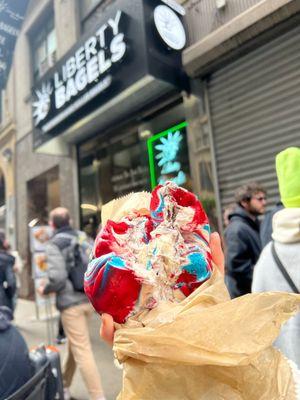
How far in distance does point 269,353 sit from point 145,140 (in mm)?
6172

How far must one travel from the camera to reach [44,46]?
10922mm

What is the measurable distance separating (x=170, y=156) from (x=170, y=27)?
1.93 meters

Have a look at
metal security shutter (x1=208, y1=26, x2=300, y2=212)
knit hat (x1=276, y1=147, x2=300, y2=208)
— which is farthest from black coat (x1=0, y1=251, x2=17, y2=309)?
knit hat (x1=276, y1=147, x2=300, y2=208)

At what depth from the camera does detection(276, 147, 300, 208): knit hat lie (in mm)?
1910

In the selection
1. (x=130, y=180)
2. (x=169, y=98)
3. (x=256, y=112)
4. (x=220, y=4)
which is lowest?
(x=130, y=180)

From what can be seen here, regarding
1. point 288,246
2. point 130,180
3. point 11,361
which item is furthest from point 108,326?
point 130,180

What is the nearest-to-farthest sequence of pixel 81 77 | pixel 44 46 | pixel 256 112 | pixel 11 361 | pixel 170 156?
pixel 11 361
pixel 256 112
pixel 170 156
pixel 81 77
pixel 44 46

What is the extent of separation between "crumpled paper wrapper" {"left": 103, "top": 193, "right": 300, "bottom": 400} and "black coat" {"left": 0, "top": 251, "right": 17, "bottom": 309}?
3750 millimetres

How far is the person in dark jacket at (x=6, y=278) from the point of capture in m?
4.35

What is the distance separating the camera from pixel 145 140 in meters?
6.98

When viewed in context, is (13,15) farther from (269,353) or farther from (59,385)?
(269,353)

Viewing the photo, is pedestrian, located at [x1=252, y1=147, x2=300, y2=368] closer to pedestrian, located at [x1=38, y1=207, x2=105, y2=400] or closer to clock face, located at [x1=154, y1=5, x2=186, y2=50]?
pedestrian, located at [x1=38, y1=207, x2=105, y2=400]

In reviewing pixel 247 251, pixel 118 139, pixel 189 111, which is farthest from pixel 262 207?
pixel 118 139

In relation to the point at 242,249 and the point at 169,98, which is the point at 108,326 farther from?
the point at 169,98
